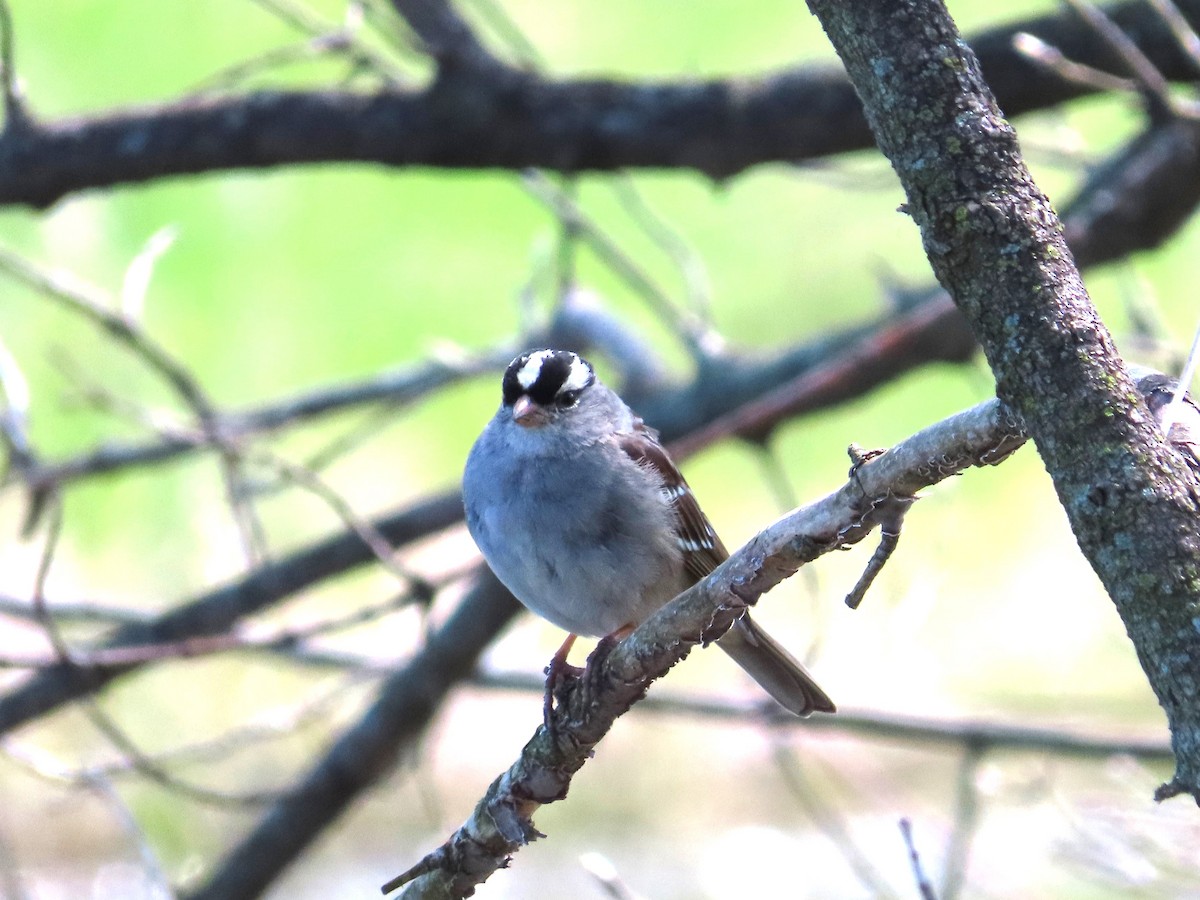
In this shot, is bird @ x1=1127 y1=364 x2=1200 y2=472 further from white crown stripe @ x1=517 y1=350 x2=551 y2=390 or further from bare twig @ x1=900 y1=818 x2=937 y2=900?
white crown stripe @ x1=517 y1=350 x2=551 y2=390

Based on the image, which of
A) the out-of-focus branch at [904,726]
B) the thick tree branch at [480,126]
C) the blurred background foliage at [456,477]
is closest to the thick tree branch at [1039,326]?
the thick tree branch at [480,126]

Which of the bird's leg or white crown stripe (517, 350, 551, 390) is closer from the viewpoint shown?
the bird's leg

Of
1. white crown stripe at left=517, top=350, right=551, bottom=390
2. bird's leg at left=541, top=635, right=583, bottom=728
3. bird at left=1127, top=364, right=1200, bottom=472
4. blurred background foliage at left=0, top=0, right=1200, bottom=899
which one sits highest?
bird at left=1127, top=364, right=1200, bottom=472

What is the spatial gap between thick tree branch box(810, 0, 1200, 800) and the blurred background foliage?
3.71 metres

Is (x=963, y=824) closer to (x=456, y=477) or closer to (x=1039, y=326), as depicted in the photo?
(x=1039, y=326)

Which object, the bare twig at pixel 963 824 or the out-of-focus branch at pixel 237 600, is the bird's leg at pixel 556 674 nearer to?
the bare twig at pixel 963 824

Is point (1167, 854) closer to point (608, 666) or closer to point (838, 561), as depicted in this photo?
point (608, 666)

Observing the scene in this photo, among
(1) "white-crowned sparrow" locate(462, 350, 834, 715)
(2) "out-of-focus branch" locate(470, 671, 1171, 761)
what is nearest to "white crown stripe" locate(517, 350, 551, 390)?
(1) "white-crowned sparrow" locate(462, 350, 834, 715)

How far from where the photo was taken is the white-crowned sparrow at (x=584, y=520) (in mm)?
2748

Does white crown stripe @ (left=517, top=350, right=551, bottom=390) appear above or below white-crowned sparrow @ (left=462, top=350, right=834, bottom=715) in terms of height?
above

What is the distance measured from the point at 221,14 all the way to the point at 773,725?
4.32m

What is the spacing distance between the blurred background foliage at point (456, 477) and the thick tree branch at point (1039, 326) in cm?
371

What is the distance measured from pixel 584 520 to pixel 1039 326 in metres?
1.53

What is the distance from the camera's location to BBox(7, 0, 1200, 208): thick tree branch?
3.54 metres
